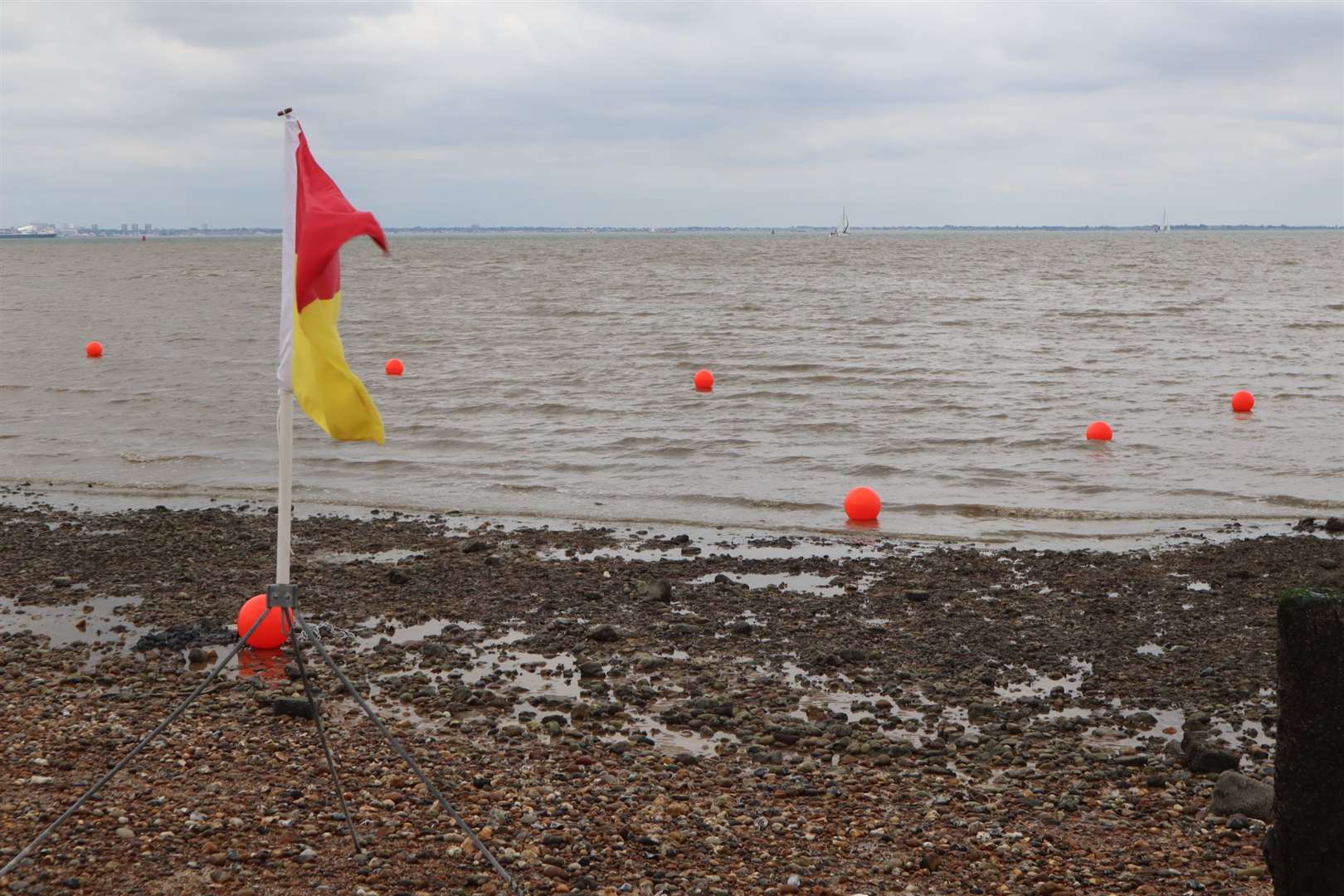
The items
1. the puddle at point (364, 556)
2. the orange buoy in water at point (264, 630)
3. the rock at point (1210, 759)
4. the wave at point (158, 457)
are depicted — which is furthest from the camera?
the wave at point (158, 457)

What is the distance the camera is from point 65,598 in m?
11.0

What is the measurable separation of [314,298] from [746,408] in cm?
1910

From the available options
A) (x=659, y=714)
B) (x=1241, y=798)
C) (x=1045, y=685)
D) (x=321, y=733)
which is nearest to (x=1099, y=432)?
(x=1045, y=685)

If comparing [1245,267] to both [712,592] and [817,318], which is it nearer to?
[817,318]

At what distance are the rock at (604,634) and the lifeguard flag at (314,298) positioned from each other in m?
4.47

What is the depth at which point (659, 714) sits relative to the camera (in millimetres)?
8305

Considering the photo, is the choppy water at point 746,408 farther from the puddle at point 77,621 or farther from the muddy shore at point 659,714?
the puddle at point 77,621

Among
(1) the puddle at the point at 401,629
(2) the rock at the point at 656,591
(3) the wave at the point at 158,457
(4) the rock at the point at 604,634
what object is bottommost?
(1) the puddle at the point at 401,629

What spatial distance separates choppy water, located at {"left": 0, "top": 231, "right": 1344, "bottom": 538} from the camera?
16.9m

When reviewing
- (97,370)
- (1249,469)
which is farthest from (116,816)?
(97,370)

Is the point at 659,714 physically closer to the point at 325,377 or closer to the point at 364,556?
the point at 325,377

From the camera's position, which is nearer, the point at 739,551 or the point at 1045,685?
the point at 1045,685

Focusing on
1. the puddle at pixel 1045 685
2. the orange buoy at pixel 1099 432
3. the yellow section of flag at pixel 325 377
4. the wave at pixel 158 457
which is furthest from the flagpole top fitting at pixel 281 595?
the orange buoy at pixel 1099 432

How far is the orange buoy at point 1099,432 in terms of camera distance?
67.7 ft
